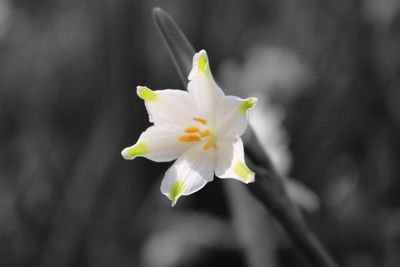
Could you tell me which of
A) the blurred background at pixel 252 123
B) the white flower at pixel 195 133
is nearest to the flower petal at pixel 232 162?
the white flower at pixel 195 133

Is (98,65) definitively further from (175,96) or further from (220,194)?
(175,96)

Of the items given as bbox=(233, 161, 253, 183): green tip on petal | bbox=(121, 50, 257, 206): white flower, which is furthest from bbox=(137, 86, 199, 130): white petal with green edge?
bbox=(233, 161, 253, 183): green tip on petal

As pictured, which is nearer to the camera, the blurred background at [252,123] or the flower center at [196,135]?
the flower center at [196,135]

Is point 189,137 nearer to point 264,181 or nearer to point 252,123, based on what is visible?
point 264,181

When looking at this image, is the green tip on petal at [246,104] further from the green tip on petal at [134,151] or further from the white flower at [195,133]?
the green tip on petal at [134,151]

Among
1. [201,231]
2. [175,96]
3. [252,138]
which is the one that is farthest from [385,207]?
[175,96]

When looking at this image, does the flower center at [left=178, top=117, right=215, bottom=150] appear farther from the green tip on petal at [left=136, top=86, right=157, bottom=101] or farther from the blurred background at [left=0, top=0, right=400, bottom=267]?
the blurred background at [left=0, top=0, right=400, bottom=267]

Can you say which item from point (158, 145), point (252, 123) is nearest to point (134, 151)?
point (158, 145)
